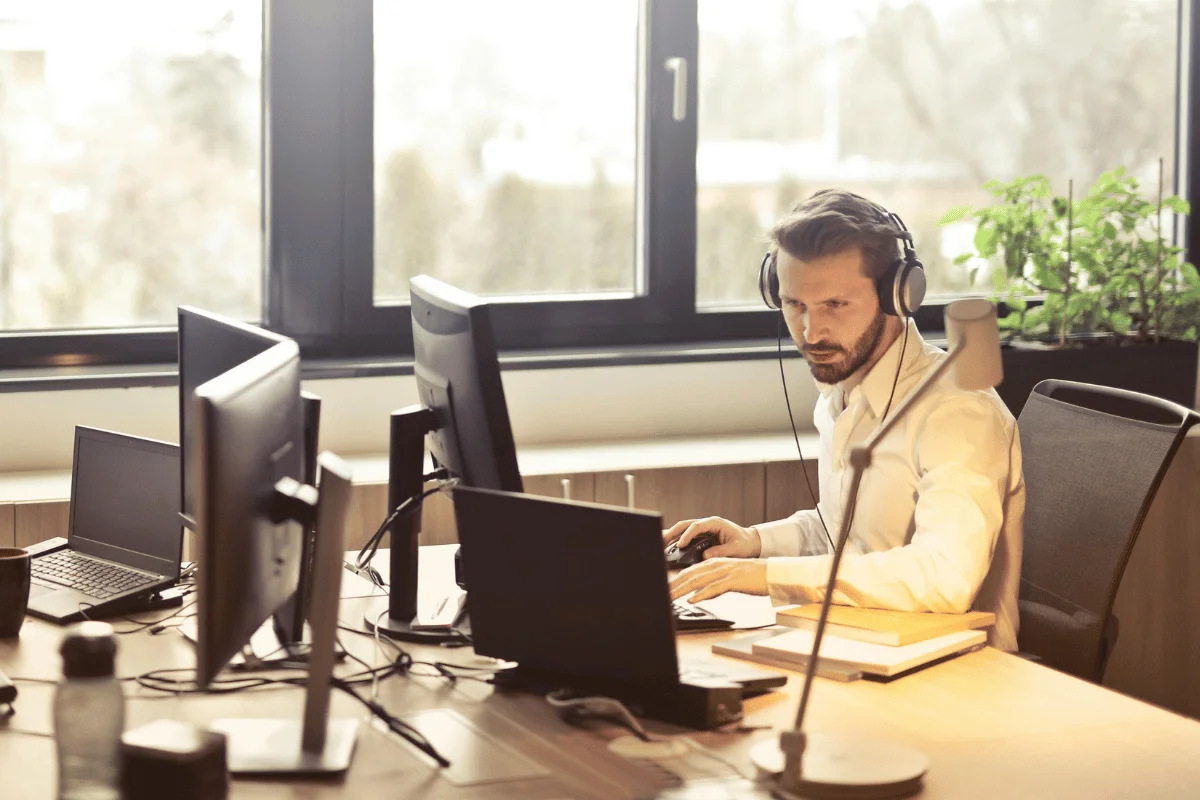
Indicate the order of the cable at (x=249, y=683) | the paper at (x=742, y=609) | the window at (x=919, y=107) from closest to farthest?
the cable at (x=249, y=683) → the paper at (x=742, y=609) → the window at (x=919, y=107)

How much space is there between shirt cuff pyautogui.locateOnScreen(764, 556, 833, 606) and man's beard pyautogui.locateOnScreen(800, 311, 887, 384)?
348 mm

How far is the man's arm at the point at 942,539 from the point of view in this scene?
1.93m

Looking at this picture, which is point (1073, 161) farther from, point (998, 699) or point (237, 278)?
point (998, 699)

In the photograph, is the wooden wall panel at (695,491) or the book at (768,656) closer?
the book at (768,656)

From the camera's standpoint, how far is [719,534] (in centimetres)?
227

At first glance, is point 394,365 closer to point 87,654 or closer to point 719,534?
point 719,534

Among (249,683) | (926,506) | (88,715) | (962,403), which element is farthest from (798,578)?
(88,715)

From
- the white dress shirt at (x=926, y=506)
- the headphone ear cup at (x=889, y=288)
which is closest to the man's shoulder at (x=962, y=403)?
the white dress shirt at (x=926, y=506)

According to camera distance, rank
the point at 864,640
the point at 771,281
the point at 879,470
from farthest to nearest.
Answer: the point at 771,281 < the point at 879,470 < the point at 864,640

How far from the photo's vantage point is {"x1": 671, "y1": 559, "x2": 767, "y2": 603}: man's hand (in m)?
1.97

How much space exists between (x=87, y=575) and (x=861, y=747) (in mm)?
1212

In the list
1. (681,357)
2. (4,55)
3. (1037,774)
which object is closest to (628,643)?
(1037,774)

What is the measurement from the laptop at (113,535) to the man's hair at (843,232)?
971 mm

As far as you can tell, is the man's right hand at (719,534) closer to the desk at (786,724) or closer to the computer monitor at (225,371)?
the desk at (786,724)
